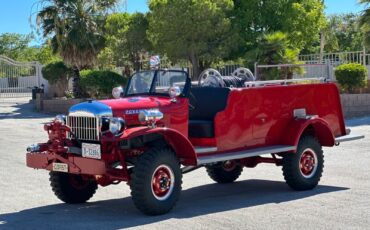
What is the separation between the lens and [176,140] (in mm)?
8688

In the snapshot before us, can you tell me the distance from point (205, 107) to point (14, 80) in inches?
1181

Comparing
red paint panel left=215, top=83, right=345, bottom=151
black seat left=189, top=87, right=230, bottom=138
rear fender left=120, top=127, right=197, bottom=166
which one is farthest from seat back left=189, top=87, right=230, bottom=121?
rear fender left=120, top=127, right=197, bottom=166

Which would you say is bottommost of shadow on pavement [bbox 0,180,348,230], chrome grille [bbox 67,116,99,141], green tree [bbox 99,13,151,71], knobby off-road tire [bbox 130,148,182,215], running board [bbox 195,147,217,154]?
shadow on pavement [bbox 0,180,348,230]

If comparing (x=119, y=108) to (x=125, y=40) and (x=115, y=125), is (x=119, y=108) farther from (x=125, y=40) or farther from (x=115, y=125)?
(x=125, y=40)

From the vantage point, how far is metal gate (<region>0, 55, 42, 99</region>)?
36656 millimetres

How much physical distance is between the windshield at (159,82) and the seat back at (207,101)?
36cm

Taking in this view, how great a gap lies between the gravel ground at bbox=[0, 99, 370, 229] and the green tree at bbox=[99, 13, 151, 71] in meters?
17.5

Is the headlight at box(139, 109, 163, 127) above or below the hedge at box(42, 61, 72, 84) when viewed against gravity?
below

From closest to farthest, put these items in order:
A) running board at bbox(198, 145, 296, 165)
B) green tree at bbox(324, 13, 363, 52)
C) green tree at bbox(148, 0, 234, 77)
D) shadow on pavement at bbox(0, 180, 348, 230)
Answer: shadow on pavement at bbox(0, 180, 348, 230), running board at bbox(198, 145, 296, 165), green tree at bbox(148, 0, 234, 77), green tree at bbox(324, 13, 363, 52)

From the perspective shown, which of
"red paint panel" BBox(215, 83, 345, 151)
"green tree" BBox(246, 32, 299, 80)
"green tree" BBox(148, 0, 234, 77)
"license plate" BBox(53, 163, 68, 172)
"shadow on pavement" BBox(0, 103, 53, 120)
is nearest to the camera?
"license plate" BBox(53, 163, 68, 172)

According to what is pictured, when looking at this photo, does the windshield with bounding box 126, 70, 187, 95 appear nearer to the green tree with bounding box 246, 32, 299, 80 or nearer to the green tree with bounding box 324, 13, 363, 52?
the green tree with bounding box 246, 32, 299, 80

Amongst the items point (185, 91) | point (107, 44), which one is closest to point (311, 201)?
point (185, 91)

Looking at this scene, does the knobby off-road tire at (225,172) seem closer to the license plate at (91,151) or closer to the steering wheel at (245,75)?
the steering wheel at (245,75)

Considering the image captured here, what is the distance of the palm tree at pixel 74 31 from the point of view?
99.3 feet
